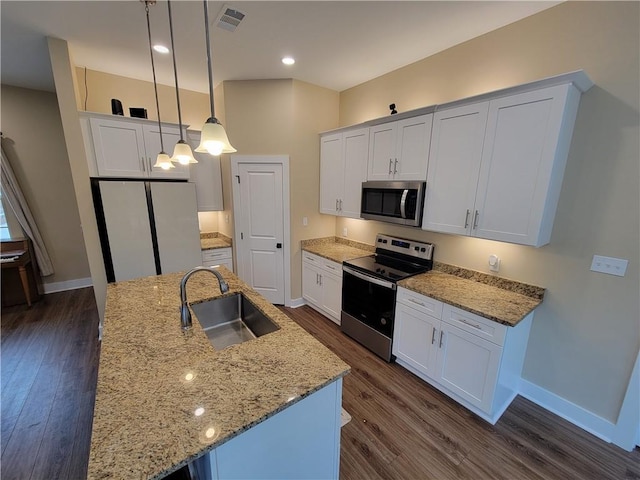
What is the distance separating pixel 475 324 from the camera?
193 centimetres

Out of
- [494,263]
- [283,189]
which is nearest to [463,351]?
[494,263]

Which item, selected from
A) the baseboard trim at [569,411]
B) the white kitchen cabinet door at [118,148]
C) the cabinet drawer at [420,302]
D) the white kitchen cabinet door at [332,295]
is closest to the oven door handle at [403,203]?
the cabinet drawer at [420,302]

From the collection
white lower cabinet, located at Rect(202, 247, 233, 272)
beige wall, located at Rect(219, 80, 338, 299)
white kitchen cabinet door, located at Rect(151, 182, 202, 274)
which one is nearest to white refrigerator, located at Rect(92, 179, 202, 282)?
white kitchen cabinet door, located at Rect(151, 182, 202, 274)

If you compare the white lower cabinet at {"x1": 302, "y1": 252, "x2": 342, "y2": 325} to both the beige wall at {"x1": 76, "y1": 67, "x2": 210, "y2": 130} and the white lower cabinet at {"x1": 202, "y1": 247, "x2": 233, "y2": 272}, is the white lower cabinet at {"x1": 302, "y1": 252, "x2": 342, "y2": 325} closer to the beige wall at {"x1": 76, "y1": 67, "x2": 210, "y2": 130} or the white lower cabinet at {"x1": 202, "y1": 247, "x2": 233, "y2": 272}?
the white lower cabinet at {"x1": 202, "y1": 247, "x2": 233, "y2": 272}

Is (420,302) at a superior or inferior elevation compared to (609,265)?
inferior

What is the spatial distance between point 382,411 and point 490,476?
0.73 m

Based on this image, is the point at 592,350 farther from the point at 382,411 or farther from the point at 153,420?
the point at 153,420

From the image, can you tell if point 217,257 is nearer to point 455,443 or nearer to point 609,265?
point 455,443

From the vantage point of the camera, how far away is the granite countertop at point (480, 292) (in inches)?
73.7

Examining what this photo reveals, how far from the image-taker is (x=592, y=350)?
1904mm

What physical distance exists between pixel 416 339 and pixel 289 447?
5.19 feet

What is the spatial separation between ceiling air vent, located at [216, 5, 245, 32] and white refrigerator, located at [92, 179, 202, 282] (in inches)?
67.6

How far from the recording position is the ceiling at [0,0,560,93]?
6.30 ft

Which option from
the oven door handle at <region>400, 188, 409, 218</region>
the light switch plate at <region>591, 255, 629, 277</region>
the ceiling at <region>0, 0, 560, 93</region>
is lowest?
the light switch plate at <region>591, 255, 629, 277</region>
